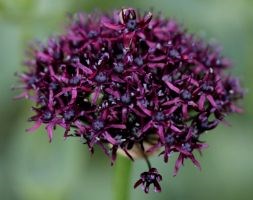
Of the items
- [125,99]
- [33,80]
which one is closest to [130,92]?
[125,99]

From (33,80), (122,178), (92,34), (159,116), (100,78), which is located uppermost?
(92,34)

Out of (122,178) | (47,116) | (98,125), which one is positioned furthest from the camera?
(122,178)

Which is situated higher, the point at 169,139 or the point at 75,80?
the point at 75,80

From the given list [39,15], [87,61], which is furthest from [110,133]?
[39,15]

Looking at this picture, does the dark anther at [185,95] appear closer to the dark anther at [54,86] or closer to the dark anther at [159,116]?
the dark anther at [159,116]

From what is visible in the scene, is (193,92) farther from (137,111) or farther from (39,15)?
(39,15)

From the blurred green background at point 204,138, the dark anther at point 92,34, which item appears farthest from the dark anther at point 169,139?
the blurred green background at point 204,138

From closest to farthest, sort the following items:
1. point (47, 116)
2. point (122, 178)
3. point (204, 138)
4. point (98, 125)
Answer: point (98, 125)
point (47, 116)
point (122, 178)
point (204, 138)

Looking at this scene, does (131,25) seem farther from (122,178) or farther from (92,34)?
(122,178)
